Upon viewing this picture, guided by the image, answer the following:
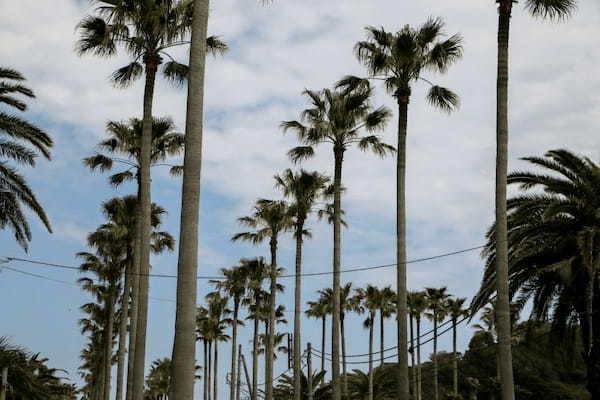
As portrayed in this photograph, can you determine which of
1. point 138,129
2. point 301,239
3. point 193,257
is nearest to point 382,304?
point 301,239

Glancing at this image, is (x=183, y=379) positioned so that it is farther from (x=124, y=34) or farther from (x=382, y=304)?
(x=382, y=304)

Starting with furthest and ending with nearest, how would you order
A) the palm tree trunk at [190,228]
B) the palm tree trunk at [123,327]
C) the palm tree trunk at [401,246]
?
1. the palm tree trunk at [123,327]
2. the palm tree trunk at [401,246]
3. the palm tree trunk at [190,228]

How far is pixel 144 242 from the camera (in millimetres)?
23328

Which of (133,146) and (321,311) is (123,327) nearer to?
(133,146)

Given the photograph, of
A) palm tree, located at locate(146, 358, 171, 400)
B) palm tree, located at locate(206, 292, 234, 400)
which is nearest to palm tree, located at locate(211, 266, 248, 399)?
palm tree, located at locate(206, 292, 234, 400)

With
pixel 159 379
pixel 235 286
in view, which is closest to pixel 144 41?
pixel 235 286

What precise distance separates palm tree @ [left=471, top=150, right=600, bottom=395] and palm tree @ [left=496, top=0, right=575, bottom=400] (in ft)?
18.5

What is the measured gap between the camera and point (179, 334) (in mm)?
10266

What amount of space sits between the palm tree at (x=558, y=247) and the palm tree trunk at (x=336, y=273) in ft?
26.2

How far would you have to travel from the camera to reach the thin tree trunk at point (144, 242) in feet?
73.4

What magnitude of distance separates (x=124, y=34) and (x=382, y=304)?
5697 centimetres

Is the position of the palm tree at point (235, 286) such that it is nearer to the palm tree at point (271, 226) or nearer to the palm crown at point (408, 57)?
the palm tree at point (271, 226)

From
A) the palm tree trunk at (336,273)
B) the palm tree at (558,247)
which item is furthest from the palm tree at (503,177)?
the palm tree trunk at (336,273)

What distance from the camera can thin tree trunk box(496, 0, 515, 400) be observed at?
1756 centimetres
